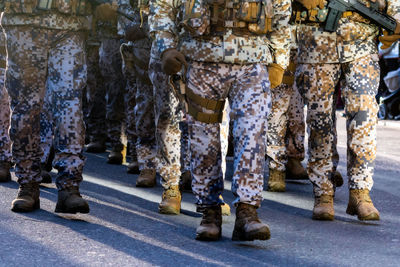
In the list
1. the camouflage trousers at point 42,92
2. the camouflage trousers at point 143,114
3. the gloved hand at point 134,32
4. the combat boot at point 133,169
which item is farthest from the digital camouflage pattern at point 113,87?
the camouflage trousers at point 42,92

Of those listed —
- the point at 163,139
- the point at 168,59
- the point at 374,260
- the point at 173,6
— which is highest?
the point at 173,6

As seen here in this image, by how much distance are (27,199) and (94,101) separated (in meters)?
4.56

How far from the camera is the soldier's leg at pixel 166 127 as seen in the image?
20.0 ft

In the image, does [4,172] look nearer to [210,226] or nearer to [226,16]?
[210,226]

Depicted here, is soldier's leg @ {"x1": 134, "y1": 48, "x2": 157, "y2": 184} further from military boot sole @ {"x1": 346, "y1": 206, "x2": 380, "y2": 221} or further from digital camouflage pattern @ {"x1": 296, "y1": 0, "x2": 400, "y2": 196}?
military boot sole @ {"x1": 346, "y1": 206, "x2": 380, "y2": 221}

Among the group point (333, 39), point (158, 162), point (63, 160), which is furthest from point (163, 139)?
point (333, 39)

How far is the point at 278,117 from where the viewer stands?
7270 millimetres

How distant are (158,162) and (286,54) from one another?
5.37 feet

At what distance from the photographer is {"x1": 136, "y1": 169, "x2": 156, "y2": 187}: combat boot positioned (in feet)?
23.6

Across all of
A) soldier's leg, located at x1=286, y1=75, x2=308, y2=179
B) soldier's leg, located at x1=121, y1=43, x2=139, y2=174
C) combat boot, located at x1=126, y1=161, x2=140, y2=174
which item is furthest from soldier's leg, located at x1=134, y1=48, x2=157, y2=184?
soldier's leg, located at x1=286, y1=75, x2=308, y2=179

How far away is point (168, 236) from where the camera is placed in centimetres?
502

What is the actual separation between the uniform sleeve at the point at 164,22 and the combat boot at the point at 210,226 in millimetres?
1017

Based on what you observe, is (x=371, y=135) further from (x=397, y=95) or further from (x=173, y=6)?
(x=397, y=95)

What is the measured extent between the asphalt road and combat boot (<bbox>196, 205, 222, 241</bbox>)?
2.1 inches
